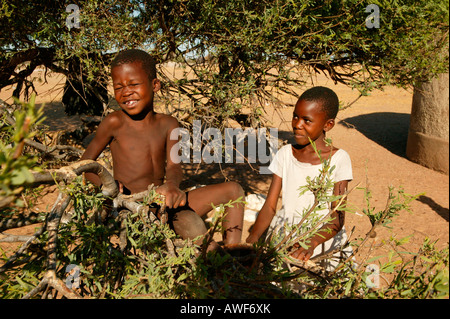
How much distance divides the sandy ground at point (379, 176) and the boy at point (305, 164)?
395 millimetres

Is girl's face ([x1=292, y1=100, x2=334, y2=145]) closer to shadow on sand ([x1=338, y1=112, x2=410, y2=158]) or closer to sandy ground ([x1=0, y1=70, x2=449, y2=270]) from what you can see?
sandy ground ([x1=0, y1=70, x2=449, y2=270])

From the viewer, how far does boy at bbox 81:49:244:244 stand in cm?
248

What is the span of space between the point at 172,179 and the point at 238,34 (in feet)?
5.81

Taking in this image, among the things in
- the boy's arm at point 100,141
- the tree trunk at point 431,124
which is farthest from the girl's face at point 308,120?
the tree trunk at point 431,124

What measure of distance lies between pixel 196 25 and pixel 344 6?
1.46 m

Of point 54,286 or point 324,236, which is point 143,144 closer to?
point 324,236

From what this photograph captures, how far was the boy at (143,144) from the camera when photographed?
97.6 inches

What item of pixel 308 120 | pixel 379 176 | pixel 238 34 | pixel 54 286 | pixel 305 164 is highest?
pixel 238 34

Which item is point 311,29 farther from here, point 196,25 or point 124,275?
point 124,275

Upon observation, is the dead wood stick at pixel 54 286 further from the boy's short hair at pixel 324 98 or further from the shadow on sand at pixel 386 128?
the shadow on sand at pixel 386 128

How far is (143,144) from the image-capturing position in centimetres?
264

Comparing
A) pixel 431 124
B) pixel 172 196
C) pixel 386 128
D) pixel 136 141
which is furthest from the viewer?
pixel 386 128

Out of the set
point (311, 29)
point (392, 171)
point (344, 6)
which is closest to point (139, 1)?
point (311, 29)

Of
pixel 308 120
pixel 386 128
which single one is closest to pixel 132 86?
pixel 308 120
